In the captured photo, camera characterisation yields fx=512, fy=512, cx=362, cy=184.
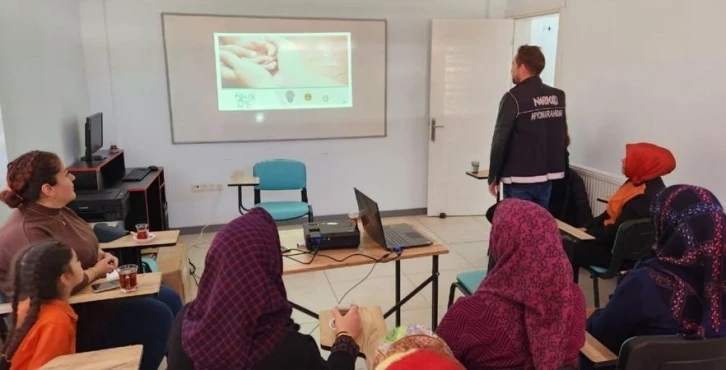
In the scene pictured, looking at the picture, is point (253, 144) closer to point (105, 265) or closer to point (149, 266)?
point (149, 266)

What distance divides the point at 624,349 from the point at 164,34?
4.29m

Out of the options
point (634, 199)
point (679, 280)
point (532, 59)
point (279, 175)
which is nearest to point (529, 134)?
point (532, 59)

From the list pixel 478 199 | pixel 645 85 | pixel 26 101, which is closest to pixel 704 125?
pixel 645 85

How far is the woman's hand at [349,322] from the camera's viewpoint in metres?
1.70

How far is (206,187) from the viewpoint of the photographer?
489cm

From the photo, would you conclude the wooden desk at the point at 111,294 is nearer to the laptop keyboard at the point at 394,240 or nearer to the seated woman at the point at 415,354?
the laptop keyboard at the point at 394,240

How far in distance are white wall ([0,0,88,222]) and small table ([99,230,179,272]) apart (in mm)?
718

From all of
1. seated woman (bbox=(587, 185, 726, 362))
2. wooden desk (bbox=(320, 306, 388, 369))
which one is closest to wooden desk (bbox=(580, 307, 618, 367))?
seated woman (bbox=(587, 185, 726, 362))

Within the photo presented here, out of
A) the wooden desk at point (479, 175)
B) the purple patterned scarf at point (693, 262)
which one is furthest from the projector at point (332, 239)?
the wooden desk at point (479, 175)

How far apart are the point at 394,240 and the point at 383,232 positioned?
3.1 inches

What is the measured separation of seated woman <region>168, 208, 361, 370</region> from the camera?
4.16 ft

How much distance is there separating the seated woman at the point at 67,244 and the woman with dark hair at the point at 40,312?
1.00 feet

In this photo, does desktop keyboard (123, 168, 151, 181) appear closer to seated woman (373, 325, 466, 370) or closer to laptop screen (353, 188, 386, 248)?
laptop screen (353, 188, 386, 248)

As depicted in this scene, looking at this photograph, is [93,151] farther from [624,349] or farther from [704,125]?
[704,125]
